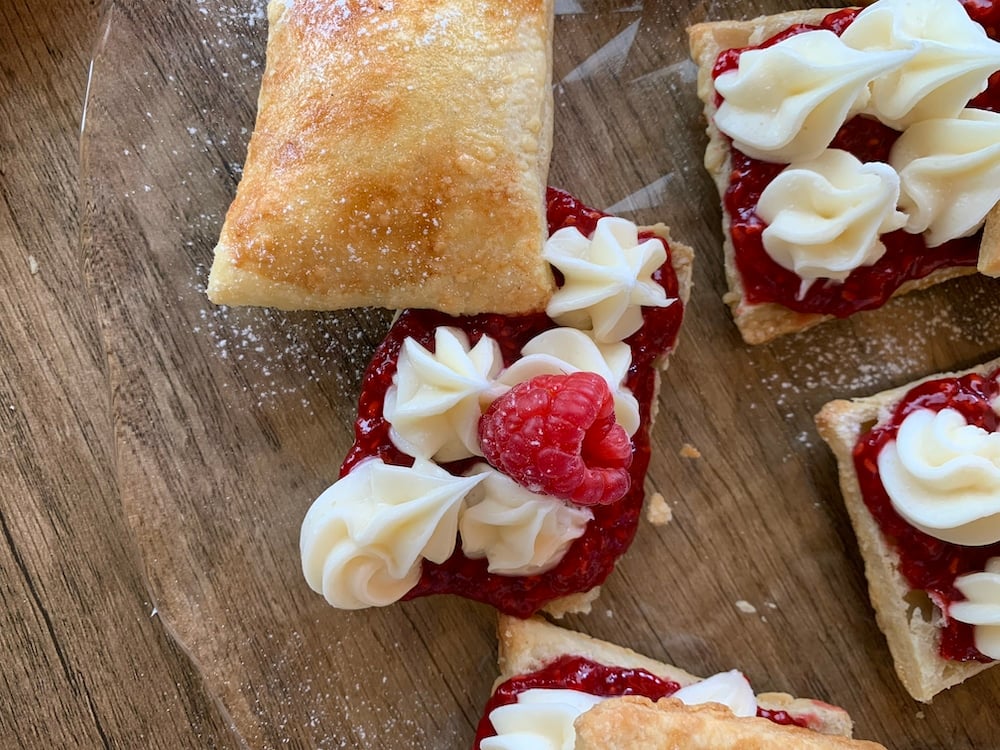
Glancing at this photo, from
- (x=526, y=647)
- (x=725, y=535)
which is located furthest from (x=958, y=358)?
(x=526, y=647)

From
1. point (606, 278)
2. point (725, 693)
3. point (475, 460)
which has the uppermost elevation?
point (606, 278)

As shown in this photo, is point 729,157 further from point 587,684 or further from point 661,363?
point 587,684

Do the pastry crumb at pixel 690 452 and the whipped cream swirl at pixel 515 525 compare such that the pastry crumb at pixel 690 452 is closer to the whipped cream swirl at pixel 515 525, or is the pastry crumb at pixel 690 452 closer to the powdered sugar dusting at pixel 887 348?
the powdered sugar dusting at pixel 887 348

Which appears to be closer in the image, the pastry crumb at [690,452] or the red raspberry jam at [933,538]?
the red raspberry jam at [933,538]

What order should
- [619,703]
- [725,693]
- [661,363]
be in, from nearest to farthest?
[619,703], [725,693], [661,363]

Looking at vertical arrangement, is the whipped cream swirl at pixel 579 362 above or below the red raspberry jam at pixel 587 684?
above

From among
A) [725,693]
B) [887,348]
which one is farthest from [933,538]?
[725,693]

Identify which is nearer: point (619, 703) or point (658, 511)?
point (619, 703)

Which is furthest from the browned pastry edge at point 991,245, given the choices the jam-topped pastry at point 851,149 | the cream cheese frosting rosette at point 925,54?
the cream cheese frosting rosette at point 925,54
